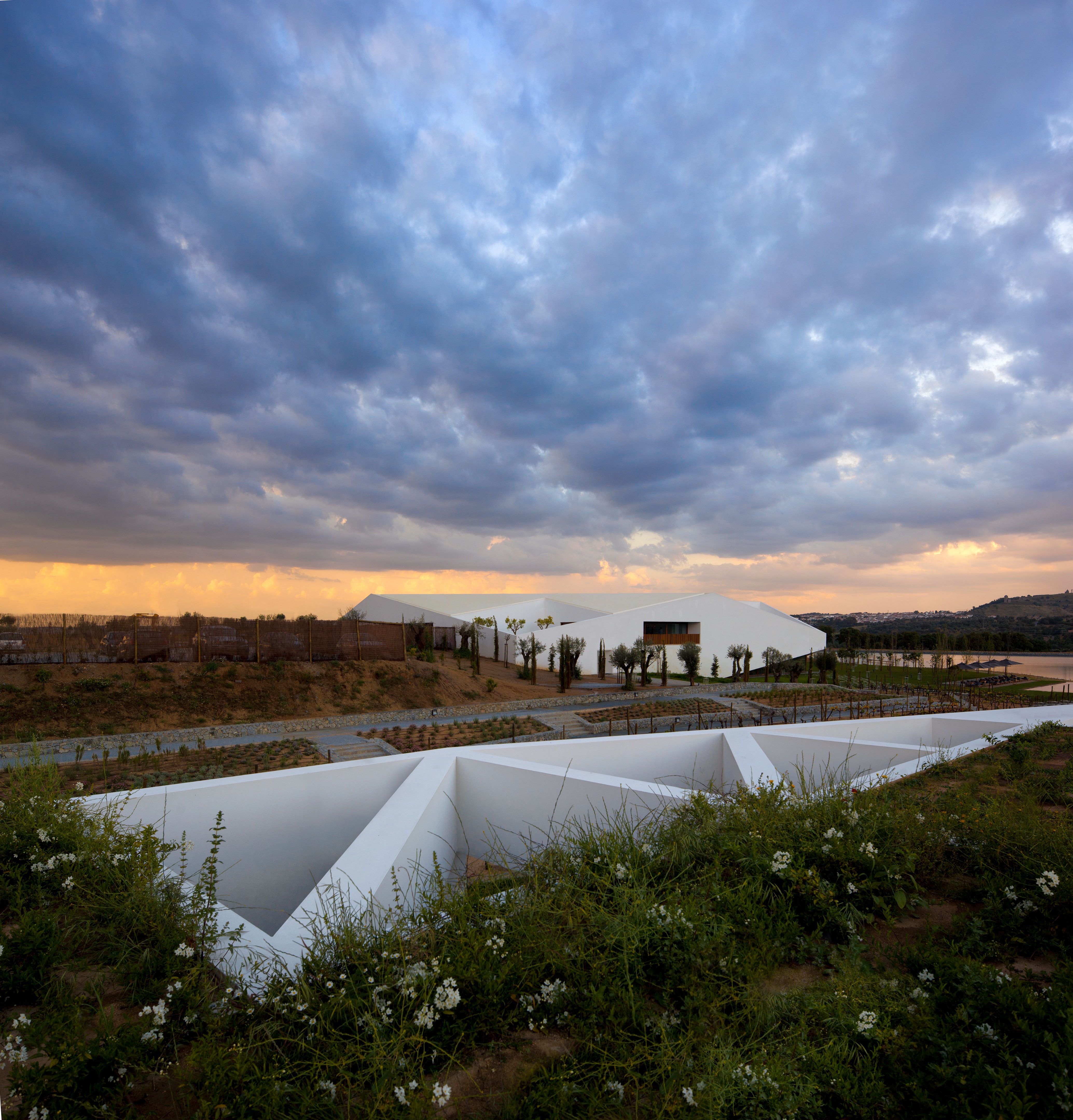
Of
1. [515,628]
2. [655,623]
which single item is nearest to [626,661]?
[655,623]

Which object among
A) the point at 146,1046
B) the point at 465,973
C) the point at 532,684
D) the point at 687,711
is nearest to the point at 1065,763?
the point at 465,973

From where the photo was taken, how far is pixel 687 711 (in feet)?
61.2

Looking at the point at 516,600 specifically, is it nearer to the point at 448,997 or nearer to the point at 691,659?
the point at 691,659

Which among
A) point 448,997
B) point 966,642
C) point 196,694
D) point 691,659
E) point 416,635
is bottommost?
point 196,694

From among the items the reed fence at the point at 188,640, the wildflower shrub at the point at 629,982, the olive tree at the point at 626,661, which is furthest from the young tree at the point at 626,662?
the wildflower shrub at the point at 629,982

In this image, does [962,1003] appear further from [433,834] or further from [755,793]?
[433,834]

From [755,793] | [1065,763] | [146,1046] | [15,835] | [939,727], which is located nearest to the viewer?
[146,1046]

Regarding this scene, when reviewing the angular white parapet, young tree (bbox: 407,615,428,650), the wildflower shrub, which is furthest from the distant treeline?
the wildflower shrub

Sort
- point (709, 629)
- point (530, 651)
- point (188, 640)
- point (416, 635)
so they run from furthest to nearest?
1. point (709, 629)
2. point (416, 635)
3. point (530, 651)
4. point (188, 640)

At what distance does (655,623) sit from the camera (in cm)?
3509

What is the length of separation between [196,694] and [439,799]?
42.9 ft

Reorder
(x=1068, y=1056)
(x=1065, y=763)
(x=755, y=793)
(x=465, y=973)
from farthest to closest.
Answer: (x=1065, y=763), (x=755, y=793), (x=465, y=973), (x=1068, y=1056)

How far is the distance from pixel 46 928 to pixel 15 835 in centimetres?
124

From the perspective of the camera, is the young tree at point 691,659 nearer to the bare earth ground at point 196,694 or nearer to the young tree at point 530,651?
the young tree at point 530,651
